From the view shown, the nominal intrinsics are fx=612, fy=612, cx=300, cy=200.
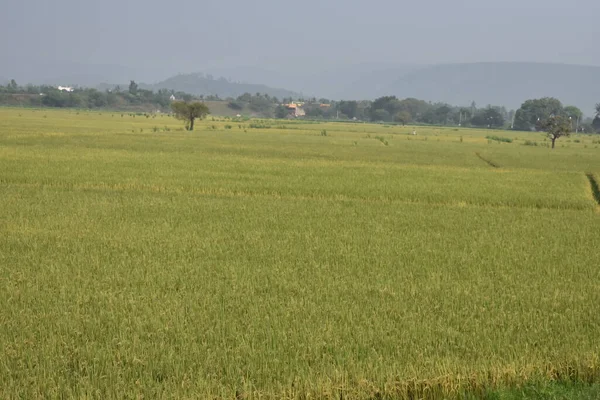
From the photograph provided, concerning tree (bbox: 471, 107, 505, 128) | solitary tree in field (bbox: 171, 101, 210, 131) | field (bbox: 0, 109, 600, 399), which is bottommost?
field (bbox: 0, 109, 600, 399)

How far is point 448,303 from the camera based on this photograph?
830cm

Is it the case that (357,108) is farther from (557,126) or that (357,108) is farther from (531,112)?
(557,126)

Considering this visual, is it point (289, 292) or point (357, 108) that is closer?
point (289, 292)

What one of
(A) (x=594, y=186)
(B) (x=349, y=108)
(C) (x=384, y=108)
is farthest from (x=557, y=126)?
(B) (x=349, y=108)

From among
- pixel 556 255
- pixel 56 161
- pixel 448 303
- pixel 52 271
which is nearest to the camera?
pixel 448 303

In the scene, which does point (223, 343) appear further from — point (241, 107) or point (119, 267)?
point (241, 107)

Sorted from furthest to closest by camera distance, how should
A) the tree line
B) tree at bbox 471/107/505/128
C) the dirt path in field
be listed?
tree at bbox 471/107/505/128
the tree line
the dirt path in field

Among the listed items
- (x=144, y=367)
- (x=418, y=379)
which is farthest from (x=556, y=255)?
(x=144, y=367)

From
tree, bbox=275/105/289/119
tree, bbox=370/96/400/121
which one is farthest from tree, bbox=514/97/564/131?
tree, bbox=275/105/289/119

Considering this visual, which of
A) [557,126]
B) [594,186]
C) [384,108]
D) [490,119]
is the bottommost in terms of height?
[594,186]

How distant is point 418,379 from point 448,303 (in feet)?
8.42

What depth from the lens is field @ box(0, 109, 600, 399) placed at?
599cm

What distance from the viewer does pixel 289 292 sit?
871 centimetres

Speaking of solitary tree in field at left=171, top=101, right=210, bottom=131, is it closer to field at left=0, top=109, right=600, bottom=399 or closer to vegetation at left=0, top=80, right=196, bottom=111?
field at left=0, top=109, right=600, bottom=399
